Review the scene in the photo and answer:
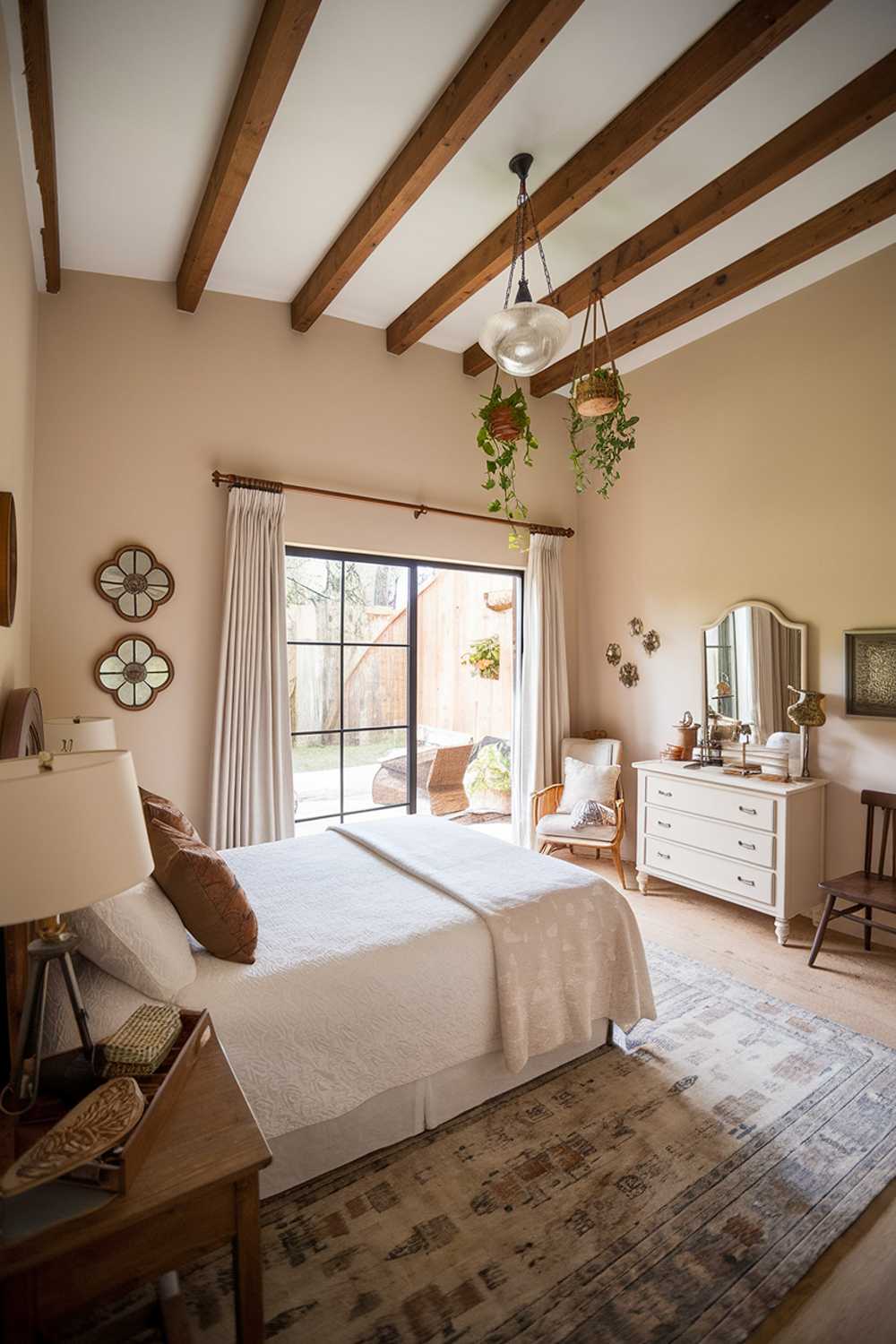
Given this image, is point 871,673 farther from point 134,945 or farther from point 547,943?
→ point 134,945

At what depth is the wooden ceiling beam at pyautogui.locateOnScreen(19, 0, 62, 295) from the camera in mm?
1832

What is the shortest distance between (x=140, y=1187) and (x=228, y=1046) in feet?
1.91

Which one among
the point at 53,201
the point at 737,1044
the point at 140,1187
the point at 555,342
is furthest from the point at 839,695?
the point at 53,201

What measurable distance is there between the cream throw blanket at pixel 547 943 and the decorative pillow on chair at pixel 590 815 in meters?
1.60

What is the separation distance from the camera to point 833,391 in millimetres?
3531

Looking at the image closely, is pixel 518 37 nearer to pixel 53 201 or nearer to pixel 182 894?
pixel 53 201

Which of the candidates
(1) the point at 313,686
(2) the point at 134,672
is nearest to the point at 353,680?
(1) the point at 313,686

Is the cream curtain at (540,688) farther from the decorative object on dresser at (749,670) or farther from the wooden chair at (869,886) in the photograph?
the wooden chair at (869,886)

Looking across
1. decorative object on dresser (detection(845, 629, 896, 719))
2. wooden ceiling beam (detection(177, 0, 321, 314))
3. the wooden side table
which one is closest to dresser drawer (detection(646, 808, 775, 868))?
decorative object on dresser (detection(845, 629, 896, 719))

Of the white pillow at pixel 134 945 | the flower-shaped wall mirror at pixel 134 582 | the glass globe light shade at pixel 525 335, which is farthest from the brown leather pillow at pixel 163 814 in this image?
the glass globe light shade at pixel 525 335

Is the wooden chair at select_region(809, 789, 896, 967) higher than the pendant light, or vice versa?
the pendant light

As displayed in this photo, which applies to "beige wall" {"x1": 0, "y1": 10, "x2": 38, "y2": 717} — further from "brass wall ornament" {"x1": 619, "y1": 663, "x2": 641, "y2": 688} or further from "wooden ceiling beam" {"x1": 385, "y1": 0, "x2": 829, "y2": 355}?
"brass wall ornament" {"x1": 619, "y1": 663, "x2": 641, "y2": 688}

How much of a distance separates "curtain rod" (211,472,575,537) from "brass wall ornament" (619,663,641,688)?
109cm

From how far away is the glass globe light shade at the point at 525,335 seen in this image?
2.42 meters
